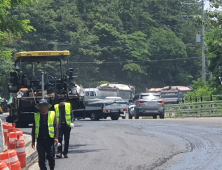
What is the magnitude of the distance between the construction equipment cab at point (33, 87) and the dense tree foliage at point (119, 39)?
5277cm

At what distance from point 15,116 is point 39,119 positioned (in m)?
8.83

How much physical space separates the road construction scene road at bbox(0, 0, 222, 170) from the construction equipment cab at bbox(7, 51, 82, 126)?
39 mm

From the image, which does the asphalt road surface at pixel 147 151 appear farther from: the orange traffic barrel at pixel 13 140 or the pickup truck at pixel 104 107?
the pickup truck at pixel 104 107

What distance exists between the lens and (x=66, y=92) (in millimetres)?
18359

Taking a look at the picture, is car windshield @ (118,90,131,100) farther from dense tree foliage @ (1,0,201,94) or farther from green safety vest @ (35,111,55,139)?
green safety vest @ (35,111,55,139)

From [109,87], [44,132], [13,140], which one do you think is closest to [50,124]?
[44,132]

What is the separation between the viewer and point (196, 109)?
3244 cm

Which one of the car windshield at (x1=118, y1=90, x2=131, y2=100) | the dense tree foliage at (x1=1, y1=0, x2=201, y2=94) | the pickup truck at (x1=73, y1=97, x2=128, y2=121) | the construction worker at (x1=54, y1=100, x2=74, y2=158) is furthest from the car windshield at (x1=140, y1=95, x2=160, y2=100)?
the dense tree foliage at (x1=1, y1=0, x2=201, y2=94)

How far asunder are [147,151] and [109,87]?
3418 centimetres

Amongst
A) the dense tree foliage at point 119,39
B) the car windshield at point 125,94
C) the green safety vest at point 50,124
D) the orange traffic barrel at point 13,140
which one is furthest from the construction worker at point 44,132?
the dense tree foliage at point 119,39

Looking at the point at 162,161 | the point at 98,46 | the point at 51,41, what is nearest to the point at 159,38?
the point at 98,46

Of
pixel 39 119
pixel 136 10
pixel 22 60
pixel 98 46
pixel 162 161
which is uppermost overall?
pixel 136 10

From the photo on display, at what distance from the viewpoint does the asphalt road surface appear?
11.3 meters

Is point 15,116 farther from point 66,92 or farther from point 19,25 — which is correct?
point 19,25
